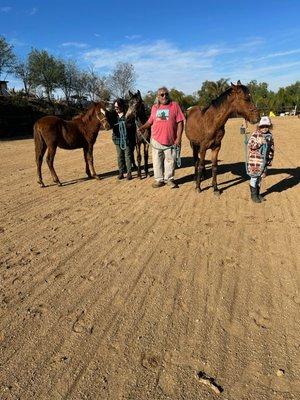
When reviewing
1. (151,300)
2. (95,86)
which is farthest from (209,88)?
(151,300)

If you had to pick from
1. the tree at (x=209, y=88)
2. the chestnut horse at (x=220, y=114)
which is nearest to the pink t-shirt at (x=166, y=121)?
the chestnut horse at (x=220, y=114)

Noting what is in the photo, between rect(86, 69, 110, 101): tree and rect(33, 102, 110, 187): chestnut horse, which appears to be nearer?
rect(33, 102, 110, 187): chestnut horse

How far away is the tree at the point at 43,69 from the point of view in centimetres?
5053

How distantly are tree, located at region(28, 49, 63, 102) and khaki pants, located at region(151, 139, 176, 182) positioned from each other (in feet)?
155

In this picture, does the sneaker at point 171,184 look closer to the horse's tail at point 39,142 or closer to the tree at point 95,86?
the horse's tail at point 39,142

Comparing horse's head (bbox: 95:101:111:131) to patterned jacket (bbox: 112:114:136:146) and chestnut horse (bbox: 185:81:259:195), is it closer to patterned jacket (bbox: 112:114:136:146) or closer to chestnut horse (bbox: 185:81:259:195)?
patterned jacket (bbox: 112:114:136:146)

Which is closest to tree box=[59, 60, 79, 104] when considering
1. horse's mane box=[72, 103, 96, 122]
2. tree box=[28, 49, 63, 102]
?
tree box=[28, 49, 63, 102]

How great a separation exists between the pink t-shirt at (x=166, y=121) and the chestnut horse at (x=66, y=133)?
142cm

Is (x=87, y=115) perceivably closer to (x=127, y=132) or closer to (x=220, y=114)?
(x=127, y=132)

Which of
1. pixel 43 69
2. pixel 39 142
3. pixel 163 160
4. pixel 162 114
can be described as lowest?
pixel 163 160

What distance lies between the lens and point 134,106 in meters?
8.20

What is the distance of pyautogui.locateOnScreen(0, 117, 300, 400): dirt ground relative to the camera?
2510 millimetres

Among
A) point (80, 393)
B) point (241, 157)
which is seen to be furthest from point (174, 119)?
point (80, 393)

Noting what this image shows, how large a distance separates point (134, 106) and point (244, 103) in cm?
274
